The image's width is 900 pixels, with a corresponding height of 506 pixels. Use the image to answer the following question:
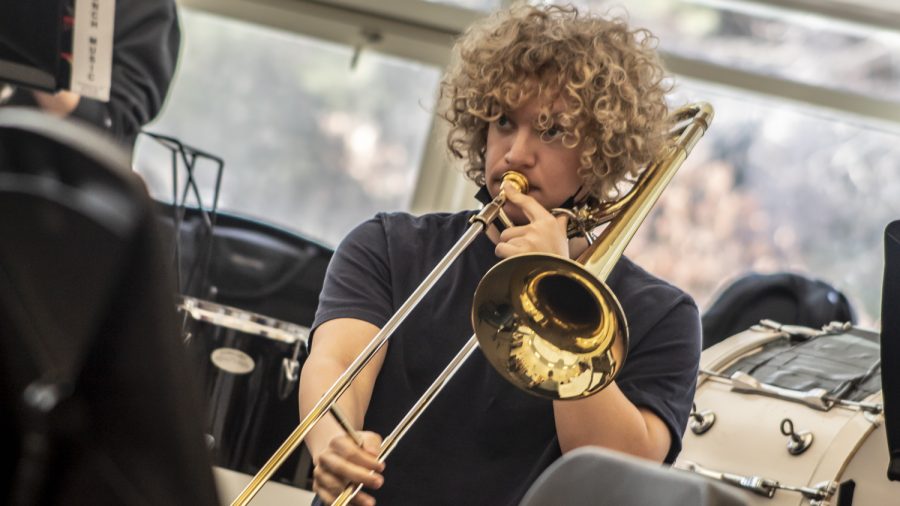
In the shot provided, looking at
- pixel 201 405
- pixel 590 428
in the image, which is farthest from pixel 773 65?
pixel 201 405

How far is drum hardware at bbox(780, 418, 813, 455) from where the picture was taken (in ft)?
6.26

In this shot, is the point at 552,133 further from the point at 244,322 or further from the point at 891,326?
the point at 244,322

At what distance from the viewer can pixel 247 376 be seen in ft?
7.48

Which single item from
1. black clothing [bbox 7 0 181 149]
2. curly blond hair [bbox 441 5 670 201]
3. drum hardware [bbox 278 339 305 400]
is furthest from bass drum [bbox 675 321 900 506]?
black clothing [bbox 7 0 181 149]

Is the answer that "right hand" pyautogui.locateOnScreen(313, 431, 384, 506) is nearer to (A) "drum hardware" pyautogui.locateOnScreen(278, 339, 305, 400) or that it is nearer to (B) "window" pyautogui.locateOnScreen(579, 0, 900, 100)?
(A) "drum hardware" pyautogui.locateOnScreen(278, 339, 305, 400)

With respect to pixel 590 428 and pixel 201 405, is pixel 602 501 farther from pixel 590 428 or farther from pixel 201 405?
pixel 590 428

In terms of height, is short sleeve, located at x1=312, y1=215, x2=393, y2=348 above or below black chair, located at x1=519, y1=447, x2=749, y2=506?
below

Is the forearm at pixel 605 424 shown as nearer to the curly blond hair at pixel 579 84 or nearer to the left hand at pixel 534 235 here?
the left hand at pixel 534 235

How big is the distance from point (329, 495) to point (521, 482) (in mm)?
295

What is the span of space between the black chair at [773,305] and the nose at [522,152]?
3.84 feet

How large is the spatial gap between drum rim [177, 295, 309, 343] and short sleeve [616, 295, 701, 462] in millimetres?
870

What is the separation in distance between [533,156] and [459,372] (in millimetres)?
327

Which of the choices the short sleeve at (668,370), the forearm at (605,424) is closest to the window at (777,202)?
the short sleeve at (668,370)

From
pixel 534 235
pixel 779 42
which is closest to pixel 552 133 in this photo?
pixel 534 235
